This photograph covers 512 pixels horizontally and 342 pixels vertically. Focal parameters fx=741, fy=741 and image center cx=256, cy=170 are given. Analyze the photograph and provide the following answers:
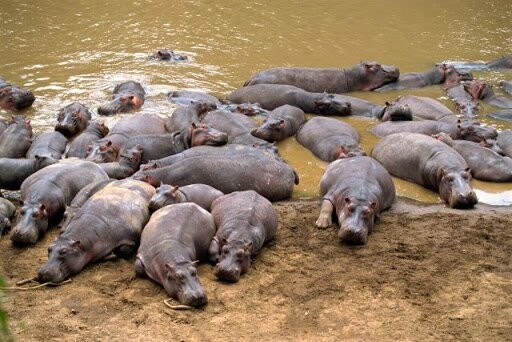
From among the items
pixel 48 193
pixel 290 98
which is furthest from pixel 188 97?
pixel 48 193

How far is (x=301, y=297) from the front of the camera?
226 inches

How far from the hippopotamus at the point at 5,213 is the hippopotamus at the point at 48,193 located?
0.15 m

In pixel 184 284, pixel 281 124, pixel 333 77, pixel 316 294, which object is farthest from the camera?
pixel 333 77

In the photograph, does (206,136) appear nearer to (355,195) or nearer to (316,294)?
(355,195)

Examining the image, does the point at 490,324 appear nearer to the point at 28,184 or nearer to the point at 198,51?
the point at 28,184

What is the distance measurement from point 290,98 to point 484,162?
10.7ft

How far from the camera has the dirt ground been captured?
5.18 m

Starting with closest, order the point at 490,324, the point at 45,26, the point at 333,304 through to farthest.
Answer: the point at 490,324, the point at 333,304, the point at 45,26

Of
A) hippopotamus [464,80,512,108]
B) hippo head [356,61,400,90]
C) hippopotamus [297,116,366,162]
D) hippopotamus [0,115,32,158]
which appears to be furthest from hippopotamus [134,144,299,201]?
hippopotamus [464,80,512,108]

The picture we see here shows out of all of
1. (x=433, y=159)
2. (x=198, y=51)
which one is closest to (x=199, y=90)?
(x=198, y=51)

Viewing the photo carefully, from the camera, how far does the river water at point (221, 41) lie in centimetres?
1165

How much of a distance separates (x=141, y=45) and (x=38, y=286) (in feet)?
28.2

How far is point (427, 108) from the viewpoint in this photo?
10.5m

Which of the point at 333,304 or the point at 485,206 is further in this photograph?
the point at 485,206
